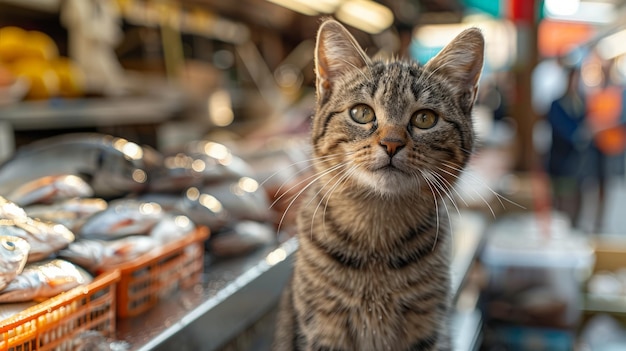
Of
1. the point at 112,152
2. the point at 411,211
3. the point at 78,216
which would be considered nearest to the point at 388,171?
the point at 411,211

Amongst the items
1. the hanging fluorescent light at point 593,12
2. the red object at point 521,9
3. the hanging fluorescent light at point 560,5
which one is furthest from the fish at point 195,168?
the hanging fluorescent light at point 593,12

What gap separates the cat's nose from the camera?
101cm

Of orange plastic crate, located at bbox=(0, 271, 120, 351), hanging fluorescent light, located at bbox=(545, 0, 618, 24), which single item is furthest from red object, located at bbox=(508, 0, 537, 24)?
hanging fluorescent light, located at bbox=(545, 0, 618, 24)

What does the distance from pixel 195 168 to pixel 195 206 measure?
0.16 metres

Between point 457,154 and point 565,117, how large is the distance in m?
3.76

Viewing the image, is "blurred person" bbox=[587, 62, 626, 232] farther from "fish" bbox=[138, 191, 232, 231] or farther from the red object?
"fish" bbox=[138, 191, 232, 231]

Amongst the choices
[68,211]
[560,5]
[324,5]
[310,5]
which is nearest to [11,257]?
[68,211]

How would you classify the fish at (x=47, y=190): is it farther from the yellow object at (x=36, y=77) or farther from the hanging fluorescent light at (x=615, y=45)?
the hanging fluorescent light at (x=615, y=45)

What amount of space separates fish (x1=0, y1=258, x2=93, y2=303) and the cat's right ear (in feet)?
1.94

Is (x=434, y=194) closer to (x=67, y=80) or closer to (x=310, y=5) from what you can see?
(x=67, y=80)

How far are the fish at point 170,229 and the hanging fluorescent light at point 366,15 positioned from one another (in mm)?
2644

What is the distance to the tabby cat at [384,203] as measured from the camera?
1.04 meters

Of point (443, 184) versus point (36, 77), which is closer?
point (443, 184)

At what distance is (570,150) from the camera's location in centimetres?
457
